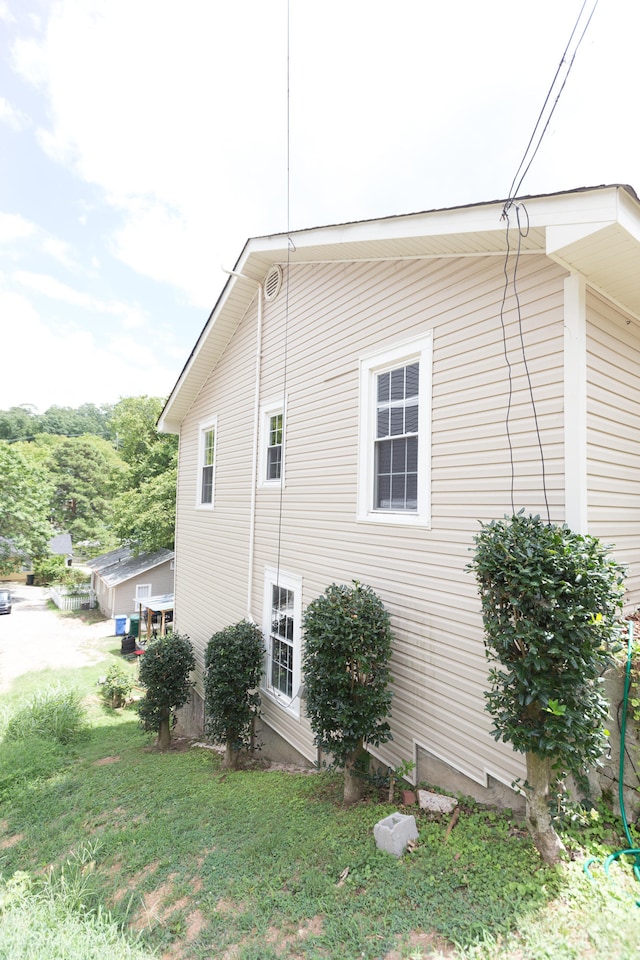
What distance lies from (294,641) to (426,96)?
7718 mm

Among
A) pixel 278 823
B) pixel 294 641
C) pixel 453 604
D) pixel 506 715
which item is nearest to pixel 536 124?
pixel 453 604

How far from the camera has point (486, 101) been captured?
228 inches

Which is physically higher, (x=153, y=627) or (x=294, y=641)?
(x=294, y=641)

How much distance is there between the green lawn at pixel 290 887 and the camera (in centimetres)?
267

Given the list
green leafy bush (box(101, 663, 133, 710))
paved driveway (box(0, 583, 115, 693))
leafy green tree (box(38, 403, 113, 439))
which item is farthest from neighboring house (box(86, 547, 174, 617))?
leafy green tree (box(38, 403, 113, 439))

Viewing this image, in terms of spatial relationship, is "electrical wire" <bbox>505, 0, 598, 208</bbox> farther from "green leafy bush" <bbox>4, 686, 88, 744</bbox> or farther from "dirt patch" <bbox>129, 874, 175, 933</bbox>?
"green leafy bush" <bbox>4, 686, 88, 744</bbox>

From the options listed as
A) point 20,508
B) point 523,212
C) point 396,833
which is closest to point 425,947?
point 396,833

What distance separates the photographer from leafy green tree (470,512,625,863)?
2746 millimetres

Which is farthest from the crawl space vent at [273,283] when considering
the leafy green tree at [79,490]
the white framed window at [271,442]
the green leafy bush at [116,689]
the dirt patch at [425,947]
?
the leafy green tree at [79,490]

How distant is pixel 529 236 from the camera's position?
369cm

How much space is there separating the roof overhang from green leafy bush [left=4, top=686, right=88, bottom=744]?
1124cm

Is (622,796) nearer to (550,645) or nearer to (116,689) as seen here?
(550,645)

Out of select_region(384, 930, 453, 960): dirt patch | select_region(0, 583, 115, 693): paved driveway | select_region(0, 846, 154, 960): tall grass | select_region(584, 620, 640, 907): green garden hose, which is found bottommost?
→ select_region(0, 583, 115, 693): paved driveway

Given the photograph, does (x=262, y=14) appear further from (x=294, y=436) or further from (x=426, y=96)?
(x=294, y=436)
